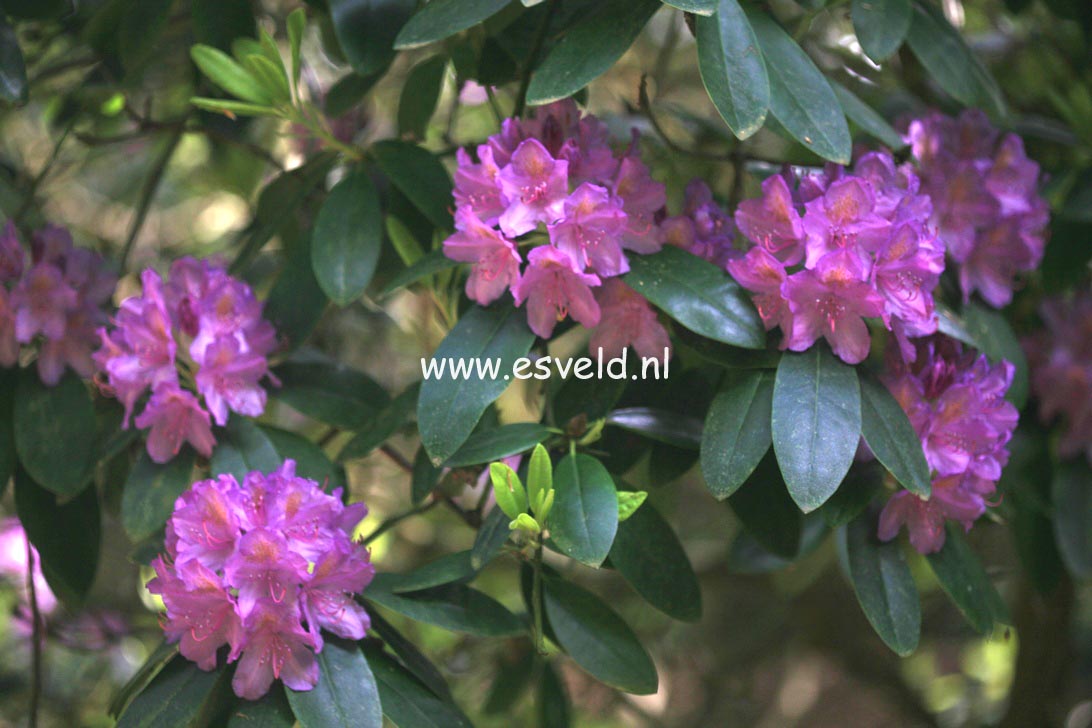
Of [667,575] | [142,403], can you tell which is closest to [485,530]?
[667,575]

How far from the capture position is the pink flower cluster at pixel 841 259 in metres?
0.93

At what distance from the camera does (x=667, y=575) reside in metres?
1.02

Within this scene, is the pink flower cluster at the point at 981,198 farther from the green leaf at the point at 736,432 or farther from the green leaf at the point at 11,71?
the green leaf at the point at 11,71

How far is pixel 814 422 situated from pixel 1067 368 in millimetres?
624

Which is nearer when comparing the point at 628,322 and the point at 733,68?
the point at 733,68

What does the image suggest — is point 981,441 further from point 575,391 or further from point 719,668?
point 719,668

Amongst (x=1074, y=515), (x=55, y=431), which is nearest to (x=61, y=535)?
(x=55, y=431)

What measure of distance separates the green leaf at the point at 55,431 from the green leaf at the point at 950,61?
1003 mm

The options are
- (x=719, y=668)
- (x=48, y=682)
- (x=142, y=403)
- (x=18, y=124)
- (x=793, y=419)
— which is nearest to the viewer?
(x=793, y=419)

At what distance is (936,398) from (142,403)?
846 millimetres

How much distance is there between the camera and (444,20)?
0.95 m

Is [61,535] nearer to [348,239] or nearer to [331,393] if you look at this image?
[331,393]

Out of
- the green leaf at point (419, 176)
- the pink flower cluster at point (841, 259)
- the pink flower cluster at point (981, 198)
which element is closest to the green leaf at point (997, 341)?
the pink flower cluster at point (981, 198)

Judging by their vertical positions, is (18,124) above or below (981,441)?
below
